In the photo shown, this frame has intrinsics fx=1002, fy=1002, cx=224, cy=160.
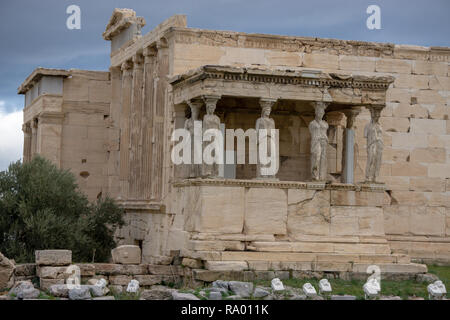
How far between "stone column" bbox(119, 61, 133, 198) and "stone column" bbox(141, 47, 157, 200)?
134 cm

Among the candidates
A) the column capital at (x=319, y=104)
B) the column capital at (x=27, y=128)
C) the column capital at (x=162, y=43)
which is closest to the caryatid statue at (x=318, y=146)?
the column capital at (x=319, y=104)

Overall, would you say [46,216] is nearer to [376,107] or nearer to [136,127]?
[136,127]

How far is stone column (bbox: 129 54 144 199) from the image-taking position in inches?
878

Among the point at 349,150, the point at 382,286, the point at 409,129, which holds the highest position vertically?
the point at 409,129

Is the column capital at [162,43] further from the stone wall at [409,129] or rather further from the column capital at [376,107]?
the column capital at [376,107]

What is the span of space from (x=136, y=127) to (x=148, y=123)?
0.79 m

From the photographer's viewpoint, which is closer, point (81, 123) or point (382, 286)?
point (382, 286)

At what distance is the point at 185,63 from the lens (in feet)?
64.8

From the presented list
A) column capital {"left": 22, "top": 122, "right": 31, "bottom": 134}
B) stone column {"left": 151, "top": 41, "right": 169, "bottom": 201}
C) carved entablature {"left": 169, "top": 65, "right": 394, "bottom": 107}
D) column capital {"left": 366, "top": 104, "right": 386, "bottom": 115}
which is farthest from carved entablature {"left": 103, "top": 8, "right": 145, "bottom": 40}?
column capital {"left": 366, "top": 104, "right": 386, "bottom": 115}

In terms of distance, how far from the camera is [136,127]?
22625 millimetres

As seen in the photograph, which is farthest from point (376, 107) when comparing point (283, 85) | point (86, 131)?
point (86, 131)

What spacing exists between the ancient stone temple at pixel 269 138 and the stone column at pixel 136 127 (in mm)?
36

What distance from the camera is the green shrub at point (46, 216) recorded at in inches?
778
